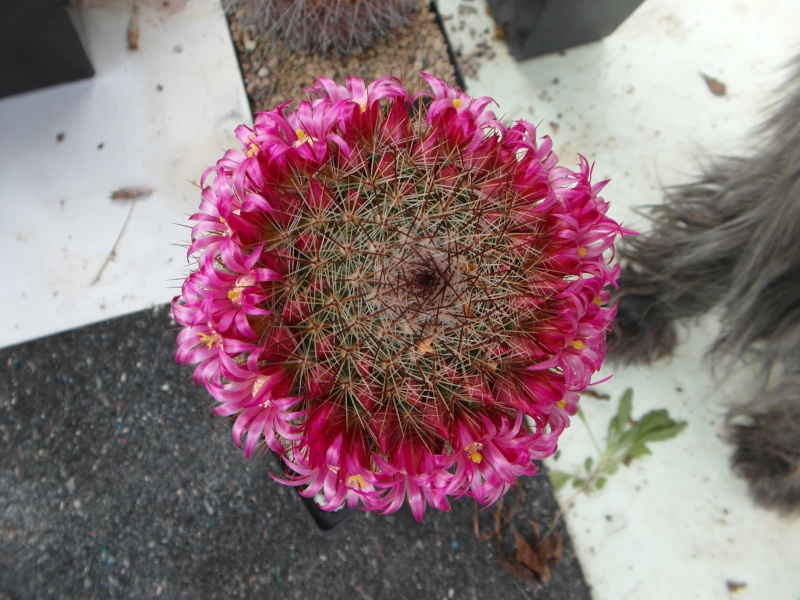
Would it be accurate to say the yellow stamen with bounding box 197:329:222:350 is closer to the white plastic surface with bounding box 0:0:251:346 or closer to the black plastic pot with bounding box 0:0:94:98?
the white plastic surface with bounding box 0:0:251:346

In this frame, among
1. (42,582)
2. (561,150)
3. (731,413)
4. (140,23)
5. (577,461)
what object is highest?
(140,23)

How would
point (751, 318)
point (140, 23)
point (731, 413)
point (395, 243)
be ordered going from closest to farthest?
point (395, 243) < point (751, 318) < point (731, 413) < point (140, 23)

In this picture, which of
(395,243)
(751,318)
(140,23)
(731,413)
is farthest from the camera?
(140,23)

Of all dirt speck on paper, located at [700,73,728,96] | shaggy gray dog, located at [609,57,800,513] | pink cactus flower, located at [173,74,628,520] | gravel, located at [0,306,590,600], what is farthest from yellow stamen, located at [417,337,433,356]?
dirt speck on paper, located at [700,73,728,96]

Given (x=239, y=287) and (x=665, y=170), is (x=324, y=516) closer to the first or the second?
(x=239, y=287)

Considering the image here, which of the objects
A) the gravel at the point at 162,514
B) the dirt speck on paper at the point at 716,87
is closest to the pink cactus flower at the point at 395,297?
the gravel at the point at 162,514

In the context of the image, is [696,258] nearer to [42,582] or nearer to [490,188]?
[490,188]

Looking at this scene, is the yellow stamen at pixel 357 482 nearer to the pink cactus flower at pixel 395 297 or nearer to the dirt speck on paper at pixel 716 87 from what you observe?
the pink cactus flower at pixel 395 297

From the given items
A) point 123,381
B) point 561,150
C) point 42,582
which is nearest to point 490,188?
point 561,150
